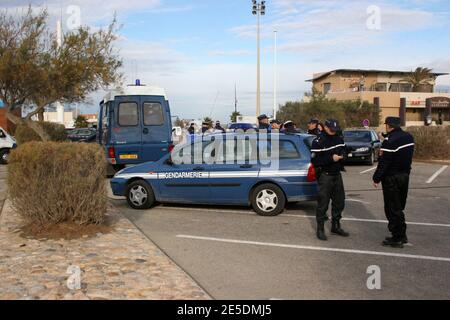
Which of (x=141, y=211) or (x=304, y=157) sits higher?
(x=304, y=157)

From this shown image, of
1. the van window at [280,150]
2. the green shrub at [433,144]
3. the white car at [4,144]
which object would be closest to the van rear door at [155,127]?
the van window at [280,150]

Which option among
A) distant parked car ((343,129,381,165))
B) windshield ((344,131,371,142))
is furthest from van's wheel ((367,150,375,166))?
windshield ((344,131,371,142))

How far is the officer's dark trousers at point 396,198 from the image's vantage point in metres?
6.58

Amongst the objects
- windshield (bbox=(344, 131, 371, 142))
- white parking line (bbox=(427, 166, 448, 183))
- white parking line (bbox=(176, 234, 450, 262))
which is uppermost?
windshield (bbox=(344, 131, 371, 142))

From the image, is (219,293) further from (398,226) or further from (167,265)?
(398,226)

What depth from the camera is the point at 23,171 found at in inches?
272

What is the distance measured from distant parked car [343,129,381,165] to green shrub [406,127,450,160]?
2.23m

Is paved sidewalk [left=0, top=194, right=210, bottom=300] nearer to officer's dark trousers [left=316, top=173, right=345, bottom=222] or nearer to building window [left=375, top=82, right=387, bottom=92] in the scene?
officer's dark trousers [left=316, top=173, right=345, bottom=222]

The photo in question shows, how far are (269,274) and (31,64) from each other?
16998 millimetres

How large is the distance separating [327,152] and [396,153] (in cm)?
95

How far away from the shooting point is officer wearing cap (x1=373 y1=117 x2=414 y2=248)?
21.5 ft

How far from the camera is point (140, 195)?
31.4ft

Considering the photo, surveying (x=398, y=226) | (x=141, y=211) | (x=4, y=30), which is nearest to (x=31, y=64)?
(x=4, y=30)

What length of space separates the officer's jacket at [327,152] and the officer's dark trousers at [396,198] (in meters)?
0.75
